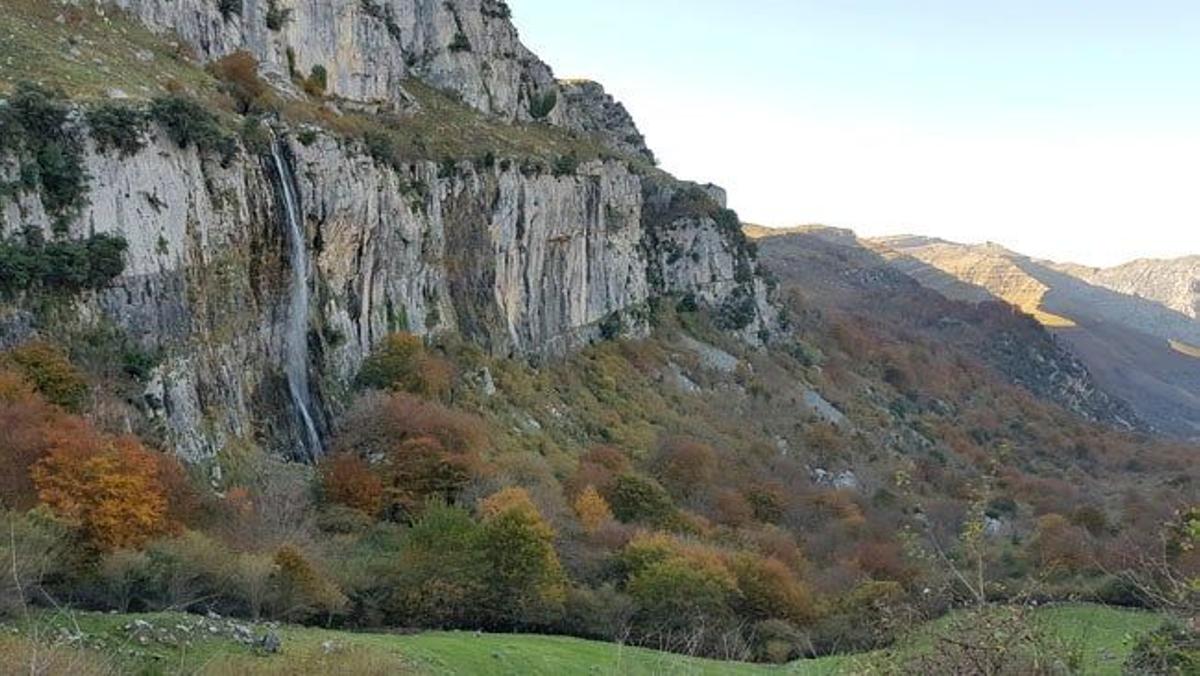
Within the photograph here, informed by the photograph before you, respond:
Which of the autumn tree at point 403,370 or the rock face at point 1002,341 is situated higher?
the autumn tree at point 403,370

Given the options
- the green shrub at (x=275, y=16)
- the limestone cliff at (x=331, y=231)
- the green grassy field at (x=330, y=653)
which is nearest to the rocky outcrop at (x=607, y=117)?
the limestone cliff at (x=331, y=231)

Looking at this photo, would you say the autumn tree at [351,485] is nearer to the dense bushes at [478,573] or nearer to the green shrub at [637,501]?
the dense bushes at [478,573]

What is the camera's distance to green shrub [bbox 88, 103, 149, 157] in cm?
3416

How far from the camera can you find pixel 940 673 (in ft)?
30.0

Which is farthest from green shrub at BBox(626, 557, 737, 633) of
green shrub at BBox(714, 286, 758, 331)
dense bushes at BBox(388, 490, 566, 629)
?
green shrub at BBox(714, 286, 758, 331)

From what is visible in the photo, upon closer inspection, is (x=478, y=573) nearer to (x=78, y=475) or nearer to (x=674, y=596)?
(x=674, y=596)

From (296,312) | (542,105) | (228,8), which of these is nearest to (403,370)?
(296,312)

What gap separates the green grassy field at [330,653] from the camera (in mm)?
15086

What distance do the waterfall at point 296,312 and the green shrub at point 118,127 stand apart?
7605mm

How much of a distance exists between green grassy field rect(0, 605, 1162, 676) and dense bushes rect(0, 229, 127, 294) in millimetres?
12723

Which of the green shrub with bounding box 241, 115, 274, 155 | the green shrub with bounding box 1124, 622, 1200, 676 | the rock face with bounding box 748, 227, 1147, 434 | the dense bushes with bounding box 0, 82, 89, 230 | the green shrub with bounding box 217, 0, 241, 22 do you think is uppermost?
the green shrub with bounding box 217, 0, 241, 22

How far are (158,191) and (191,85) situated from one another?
8.95 meters

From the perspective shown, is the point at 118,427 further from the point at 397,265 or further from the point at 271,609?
the point at 397,265

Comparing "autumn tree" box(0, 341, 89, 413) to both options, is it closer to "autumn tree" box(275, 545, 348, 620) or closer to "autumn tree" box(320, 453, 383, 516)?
"autumn tree" box(275, 545, 348, 620)
